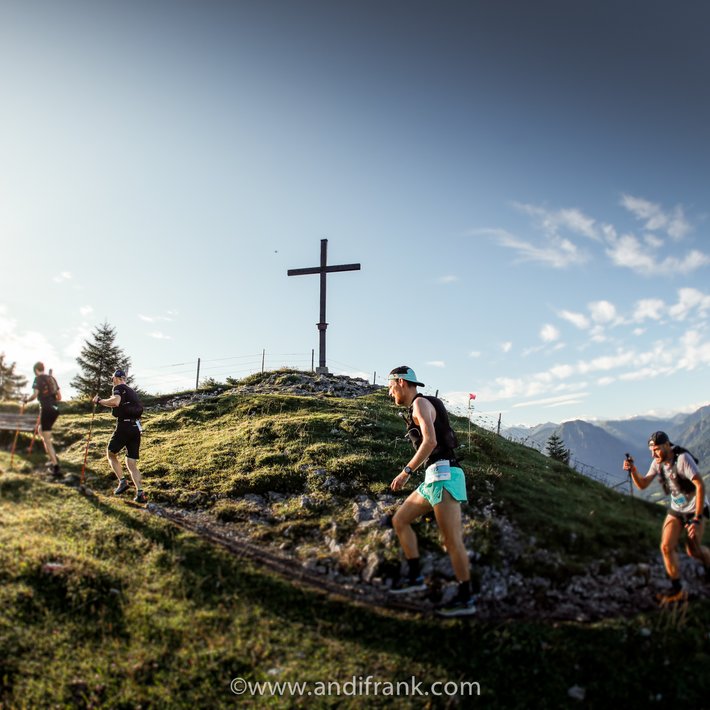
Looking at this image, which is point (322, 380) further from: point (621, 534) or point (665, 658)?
Answer: point (665, 658)

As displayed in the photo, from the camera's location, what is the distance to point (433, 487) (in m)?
7.41

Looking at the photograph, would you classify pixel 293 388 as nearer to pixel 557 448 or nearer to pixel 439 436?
pixel 439 436

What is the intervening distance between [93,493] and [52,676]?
6.46m

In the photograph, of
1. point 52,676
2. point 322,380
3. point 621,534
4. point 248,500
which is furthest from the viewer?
point 322,380

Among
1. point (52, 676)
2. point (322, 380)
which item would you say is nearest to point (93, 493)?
point (52, 676)

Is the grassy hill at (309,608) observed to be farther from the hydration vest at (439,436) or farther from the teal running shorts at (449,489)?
the hydration vest at (439,436)

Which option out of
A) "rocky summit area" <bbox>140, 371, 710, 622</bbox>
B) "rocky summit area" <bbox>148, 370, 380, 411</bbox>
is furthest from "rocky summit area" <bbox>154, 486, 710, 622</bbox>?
"rocky summit area" <bbox>148, 370, 380, 411</bbox>

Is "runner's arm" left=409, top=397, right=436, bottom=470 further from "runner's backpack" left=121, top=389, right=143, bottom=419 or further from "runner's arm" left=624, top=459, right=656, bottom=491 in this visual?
"runner's backpack" left=121, top=389, right=143, bottom=419

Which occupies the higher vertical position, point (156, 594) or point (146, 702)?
point (156, 594)

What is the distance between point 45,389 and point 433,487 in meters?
11.5

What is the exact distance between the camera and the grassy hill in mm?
5984

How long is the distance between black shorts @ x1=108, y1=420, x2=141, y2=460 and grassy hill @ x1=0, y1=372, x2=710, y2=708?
4.20ft

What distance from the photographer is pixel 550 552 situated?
8609 mm

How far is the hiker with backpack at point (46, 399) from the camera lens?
42.9 feet
